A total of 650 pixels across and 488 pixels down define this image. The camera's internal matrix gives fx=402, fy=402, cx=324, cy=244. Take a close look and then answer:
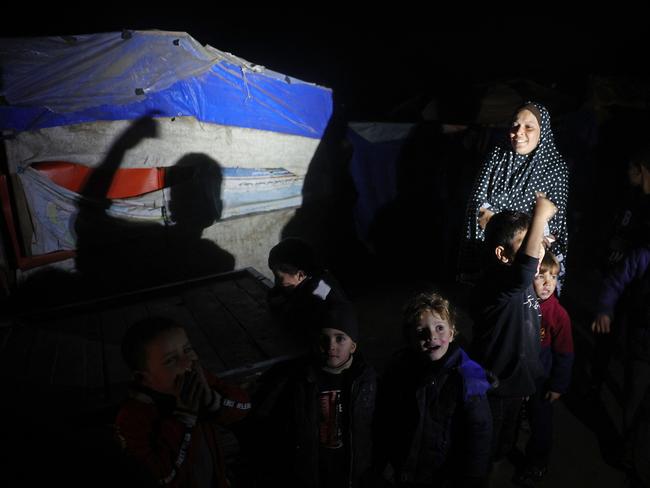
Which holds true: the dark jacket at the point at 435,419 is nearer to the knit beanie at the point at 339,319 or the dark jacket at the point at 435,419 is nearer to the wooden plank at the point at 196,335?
the knit beanie at the point at 339,319

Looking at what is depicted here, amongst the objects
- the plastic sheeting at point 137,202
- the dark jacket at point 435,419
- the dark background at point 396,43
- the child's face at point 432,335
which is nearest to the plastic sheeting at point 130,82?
the plastic sheeting at point 137,202

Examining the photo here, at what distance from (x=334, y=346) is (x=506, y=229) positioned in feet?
3.98

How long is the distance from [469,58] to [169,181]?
29.0 feet

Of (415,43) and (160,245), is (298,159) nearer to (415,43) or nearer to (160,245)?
(160,245)

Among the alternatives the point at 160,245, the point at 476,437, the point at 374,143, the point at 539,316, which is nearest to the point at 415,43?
the point at 374,143

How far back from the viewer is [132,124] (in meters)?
4.62

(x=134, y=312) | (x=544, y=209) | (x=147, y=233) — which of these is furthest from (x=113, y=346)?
(x=544, y=209)

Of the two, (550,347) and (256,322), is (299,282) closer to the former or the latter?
(256,322)

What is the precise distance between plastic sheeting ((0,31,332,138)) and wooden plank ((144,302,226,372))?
2.35 meters

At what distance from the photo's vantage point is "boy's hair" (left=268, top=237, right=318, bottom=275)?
3.04 meters

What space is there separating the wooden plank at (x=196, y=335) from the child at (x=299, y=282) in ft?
1.97

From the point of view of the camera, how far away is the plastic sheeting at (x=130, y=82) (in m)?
3.93

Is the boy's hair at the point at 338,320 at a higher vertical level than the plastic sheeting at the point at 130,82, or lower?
lower

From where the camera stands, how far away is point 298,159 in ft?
19.7
